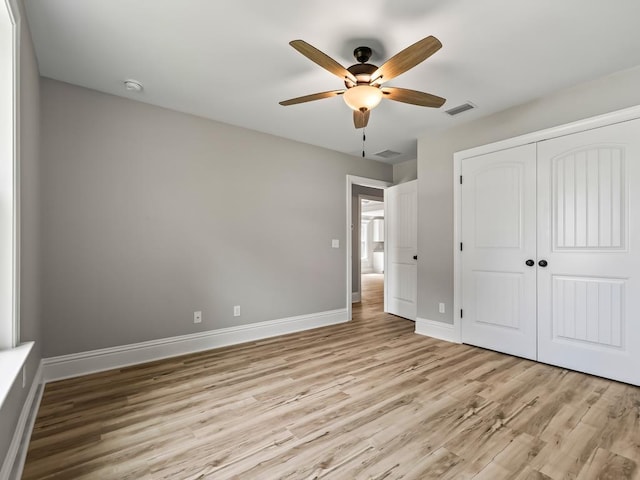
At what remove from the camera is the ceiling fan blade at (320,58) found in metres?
1.71

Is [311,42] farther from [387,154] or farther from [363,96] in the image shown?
[387,154]

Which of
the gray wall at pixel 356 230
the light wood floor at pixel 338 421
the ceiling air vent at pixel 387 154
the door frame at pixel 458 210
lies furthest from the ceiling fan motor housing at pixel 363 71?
the gray wall at pixel 356 230

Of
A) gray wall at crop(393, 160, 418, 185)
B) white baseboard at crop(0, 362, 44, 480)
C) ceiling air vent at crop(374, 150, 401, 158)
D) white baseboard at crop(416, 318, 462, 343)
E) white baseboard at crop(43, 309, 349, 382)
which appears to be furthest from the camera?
gray wall at crop(393, 160, 418, 185)

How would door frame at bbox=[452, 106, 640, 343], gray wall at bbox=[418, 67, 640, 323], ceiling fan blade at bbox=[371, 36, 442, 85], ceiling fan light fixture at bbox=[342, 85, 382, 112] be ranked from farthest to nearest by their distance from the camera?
1. door frame at bbox=[452, 106, 640, 343]
2. gray wall at bbox=[418, 67, 640, 323]
3. ceiling fan light fixture at bbox=[342, 85, 382, 112]
4. ceiling fan blade at bbox=[371, 36, 442, 85]

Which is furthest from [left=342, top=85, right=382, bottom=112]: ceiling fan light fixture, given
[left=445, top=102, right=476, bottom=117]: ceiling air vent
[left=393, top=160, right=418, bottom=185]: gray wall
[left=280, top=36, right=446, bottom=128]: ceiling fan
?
[left=393, top=160, right=418, bottom=185]: gray wall

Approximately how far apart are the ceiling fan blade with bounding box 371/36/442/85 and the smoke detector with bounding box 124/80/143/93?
2.06m

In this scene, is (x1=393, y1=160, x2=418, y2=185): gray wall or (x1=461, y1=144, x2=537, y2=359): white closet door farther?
(x1=393, y1=160, x2=418, y2=185): gray wall

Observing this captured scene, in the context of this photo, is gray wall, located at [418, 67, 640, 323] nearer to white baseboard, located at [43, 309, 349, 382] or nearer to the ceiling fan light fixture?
white baseboard, located at [43, 309, 349, 382]

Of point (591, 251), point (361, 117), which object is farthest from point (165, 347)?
point (591, 251)

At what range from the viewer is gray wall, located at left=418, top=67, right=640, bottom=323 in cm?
276

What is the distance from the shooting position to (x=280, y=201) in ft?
12.9

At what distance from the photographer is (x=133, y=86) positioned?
2672 millimetres

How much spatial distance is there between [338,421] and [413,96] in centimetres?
233

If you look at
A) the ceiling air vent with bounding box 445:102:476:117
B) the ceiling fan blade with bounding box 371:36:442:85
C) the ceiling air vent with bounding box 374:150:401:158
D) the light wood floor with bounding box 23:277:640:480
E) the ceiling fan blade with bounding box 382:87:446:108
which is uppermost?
the ceiling air vent with bounding box 445:102:476:117
